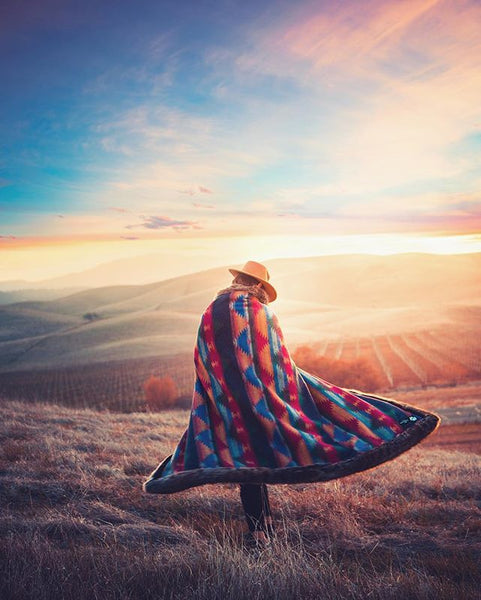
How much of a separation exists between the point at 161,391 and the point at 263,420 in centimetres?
3755

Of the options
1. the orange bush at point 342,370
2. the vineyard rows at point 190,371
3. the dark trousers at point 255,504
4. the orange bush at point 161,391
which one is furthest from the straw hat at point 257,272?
the orange bush at point 342,370

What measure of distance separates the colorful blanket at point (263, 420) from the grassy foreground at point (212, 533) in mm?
499

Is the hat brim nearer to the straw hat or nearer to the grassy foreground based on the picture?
the straw hat

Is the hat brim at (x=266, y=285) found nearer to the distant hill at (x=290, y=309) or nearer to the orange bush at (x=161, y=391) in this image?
the orange bush at (x=161, y=391)

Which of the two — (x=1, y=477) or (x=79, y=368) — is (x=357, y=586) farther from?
(x=79, y=368)

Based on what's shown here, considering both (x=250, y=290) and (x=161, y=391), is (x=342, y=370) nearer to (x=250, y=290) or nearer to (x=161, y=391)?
(x=161, y=391)

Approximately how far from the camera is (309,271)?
13650 cm

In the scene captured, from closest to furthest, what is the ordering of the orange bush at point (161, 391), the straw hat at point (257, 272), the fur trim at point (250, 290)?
the fur trim at point (250, 290)
the straw hat at point (257, 272)
the orange bush at point (161, 391)

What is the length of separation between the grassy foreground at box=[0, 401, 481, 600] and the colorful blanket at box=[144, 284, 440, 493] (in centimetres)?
50

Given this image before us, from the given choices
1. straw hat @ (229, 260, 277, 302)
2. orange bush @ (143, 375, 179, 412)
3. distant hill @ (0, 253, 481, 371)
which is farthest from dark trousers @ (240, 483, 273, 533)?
distant hill @ (0, 253, 481, 371)

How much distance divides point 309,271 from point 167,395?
331 feet

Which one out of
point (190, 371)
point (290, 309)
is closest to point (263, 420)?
point (190, 371)

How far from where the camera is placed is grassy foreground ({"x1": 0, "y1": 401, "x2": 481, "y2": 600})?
283 centimetres

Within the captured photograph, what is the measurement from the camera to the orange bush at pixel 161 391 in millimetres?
37844
